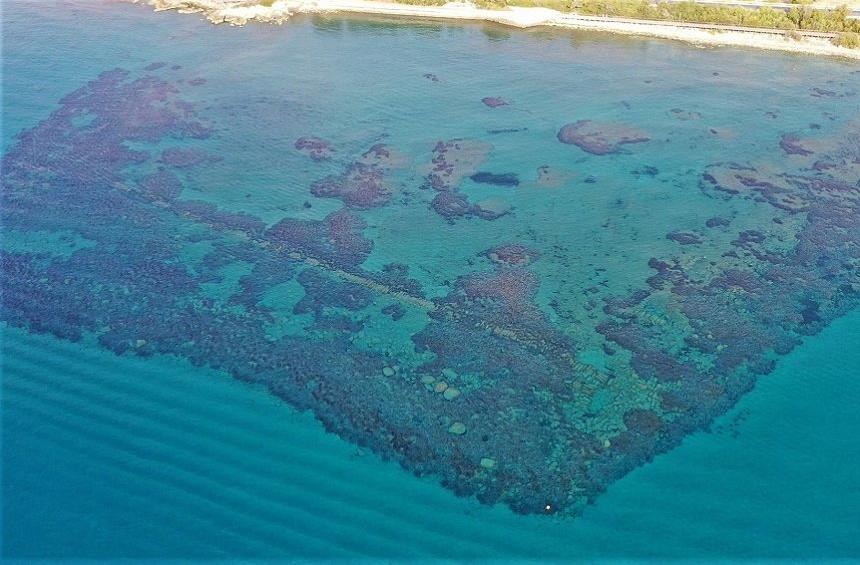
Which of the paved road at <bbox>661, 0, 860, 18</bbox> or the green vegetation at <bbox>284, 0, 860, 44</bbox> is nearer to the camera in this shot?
the green vegetation at <bbox>284, 0, 860, 44</bbox>

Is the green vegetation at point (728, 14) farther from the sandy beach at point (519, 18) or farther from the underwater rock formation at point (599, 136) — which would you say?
the underwater rock formation at point (599, 136)

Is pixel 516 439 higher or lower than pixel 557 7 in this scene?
lower

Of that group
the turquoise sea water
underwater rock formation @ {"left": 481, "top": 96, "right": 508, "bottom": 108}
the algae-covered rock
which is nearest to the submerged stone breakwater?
the algae-covered rock

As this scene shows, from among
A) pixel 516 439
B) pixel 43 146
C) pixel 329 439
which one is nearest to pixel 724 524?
pixel 516 439

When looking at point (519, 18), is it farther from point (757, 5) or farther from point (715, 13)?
point (757, 5)

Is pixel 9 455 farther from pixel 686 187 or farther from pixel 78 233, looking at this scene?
pixel 686 187

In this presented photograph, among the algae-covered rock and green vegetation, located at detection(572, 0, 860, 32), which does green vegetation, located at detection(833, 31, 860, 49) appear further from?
the algae-covered rock

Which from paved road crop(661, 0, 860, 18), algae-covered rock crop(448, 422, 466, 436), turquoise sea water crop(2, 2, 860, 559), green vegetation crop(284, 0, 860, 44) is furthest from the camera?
paved road crop(661, 0, 860, 18)
